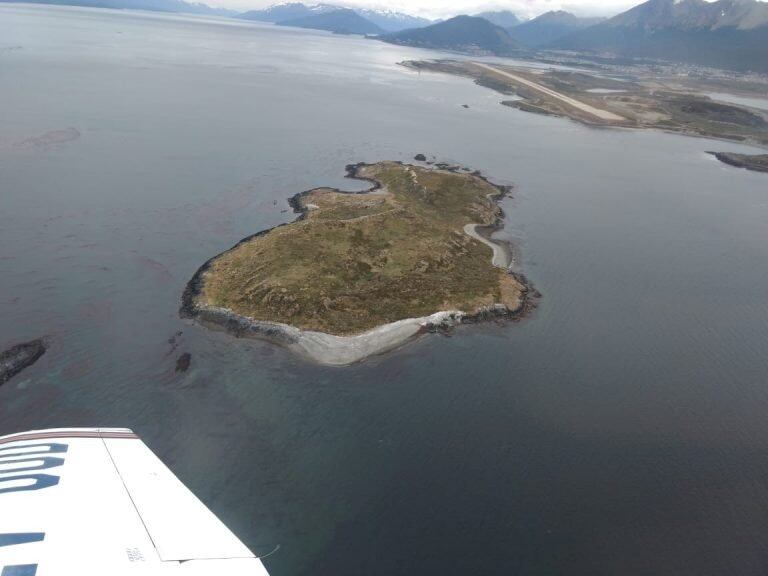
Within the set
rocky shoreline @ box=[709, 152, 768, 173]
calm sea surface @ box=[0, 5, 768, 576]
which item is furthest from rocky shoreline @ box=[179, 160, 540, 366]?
rocky shoreline @ box=[709, 152, 768, 173]

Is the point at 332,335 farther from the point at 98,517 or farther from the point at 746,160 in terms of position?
the point at 746,160

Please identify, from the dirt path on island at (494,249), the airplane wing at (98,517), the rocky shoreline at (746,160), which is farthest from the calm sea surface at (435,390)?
the rocky shoreline at (746,160)

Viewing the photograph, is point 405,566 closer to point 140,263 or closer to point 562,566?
point 562,566

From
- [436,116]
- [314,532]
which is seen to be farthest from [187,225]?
[436,116]

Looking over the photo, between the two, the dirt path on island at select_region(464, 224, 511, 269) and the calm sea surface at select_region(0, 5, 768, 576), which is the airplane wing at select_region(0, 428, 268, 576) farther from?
the dirt path on island at select_region(464, 224, 511, 269)

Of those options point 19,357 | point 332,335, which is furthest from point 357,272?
point 19,357

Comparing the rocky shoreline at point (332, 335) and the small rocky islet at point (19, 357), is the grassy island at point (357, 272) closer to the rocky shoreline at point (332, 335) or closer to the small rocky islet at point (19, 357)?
the rocky shoreline at point (332, 335)
